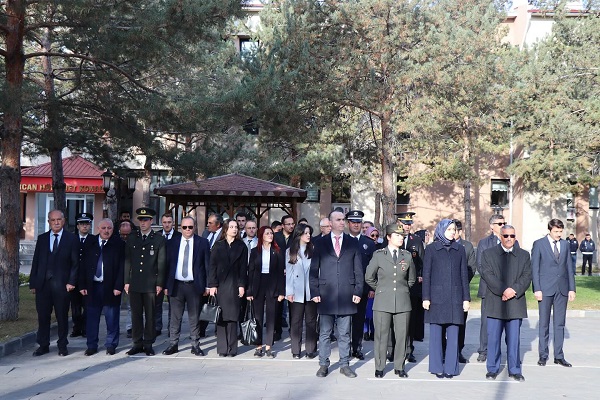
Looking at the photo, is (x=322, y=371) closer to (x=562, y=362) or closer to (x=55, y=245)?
(x=562, y=362)

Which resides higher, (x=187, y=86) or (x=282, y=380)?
(x=187, y=86)

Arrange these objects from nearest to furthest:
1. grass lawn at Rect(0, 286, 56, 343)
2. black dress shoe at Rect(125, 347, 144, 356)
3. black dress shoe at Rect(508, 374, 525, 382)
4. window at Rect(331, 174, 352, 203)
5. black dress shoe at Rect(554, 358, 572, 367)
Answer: black dress shoe at Rect(508, 374, 525, 382), black dress shoe at Rect(554, 358, 572, 367), black dress shoe at Rect(125, 347, 144, 356), grass lawn at Rect(0, 286, 56, 343), window at Rect(331, 174, 352, 203)

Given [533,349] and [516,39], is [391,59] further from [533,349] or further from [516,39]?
[516,39]

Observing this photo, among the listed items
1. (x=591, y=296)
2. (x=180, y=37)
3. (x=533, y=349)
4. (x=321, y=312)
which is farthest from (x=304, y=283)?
(x=591, y=296)

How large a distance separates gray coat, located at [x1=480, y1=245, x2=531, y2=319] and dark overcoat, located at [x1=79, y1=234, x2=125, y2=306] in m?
5.19

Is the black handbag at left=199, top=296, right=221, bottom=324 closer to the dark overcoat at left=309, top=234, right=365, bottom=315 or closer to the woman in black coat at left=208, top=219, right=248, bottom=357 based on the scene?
the woman in black coat at left=208, top=219, right=248, bottom=357

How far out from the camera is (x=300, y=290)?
1054cm

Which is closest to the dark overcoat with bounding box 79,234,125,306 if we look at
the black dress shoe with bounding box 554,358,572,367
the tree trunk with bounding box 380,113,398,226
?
the black dress shoe with bounding box 554,358,572,367

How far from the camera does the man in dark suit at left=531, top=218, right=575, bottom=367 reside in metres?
10.5

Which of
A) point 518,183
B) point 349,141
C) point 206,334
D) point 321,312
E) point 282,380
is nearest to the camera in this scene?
point 282,380

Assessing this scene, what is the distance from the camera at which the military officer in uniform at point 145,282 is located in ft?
35.1

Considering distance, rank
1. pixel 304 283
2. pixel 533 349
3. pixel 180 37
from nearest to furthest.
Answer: pixel 304 283, pixel 533 349, pixel 180 37

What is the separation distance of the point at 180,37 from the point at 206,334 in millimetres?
5464

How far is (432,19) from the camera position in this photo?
22.0 m
